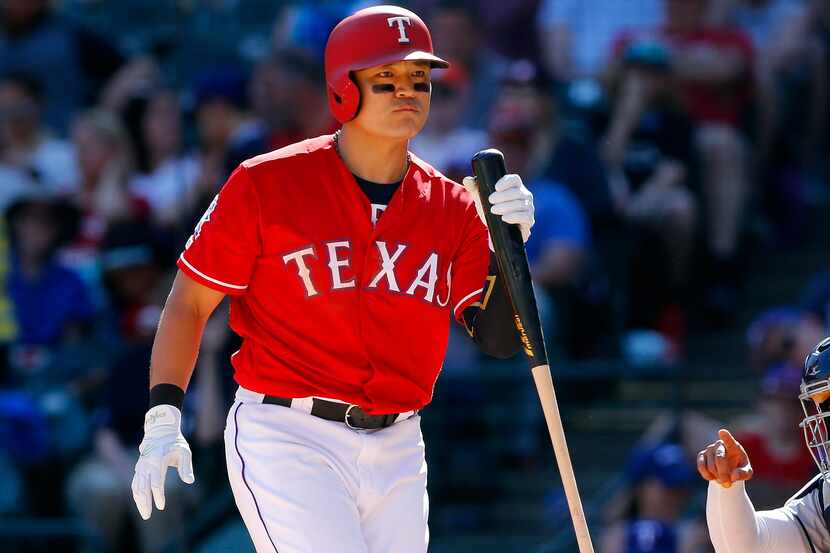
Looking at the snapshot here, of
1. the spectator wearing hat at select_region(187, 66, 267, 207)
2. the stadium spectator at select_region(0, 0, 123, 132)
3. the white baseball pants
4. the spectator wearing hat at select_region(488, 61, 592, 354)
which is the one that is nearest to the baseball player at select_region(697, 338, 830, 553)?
the white baseball pants

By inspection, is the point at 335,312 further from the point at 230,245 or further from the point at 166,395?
the point at 166,395

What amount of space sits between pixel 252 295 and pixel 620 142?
4.20 m

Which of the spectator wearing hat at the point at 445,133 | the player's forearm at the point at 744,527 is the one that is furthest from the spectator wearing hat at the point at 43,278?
the player's forearm at the point at 744,527

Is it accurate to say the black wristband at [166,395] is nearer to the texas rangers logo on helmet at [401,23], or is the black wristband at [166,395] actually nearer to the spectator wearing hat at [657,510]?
the texas rangers logo on helmet at [401,23]

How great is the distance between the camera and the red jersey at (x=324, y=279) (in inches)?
152

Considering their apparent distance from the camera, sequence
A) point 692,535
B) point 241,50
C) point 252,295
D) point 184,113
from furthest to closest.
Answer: point 241,50 → point 184,113 → point 692,535 → point 252,295

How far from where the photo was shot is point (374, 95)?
13.0ft

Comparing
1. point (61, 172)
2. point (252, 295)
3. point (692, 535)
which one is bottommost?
point (692, 535)

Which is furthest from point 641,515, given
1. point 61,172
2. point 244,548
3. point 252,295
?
point 61,172

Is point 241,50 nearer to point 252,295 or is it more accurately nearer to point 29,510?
point 29,510

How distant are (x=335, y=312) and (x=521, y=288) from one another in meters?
0.49

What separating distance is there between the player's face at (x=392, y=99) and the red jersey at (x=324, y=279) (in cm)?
15

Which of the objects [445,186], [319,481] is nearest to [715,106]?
[445,186]

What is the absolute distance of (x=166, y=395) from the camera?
384 centimetres
